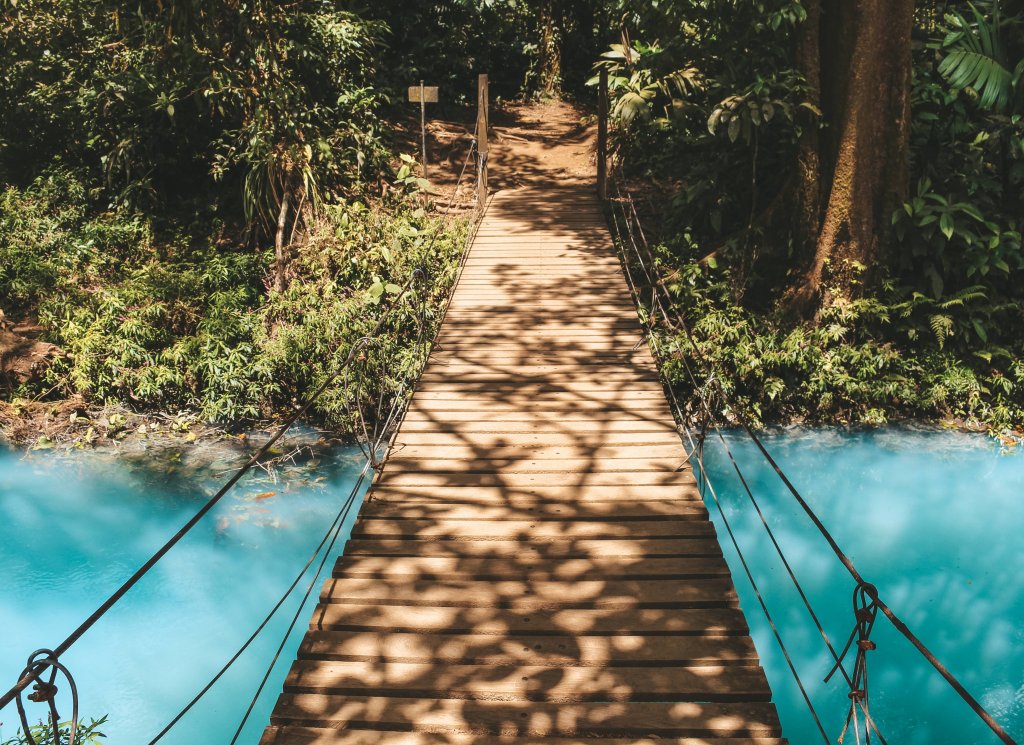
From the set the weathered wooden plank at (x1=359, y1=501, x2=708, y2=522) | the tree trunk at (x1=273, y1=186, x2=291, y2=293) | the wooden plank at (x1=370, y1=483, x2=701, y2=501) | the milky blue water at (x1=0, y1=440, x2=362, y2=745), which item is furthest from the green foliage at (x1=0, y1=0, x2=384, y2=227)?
the weathered wooden plank at (x1=359, y1=501, x2=708, y2=522)

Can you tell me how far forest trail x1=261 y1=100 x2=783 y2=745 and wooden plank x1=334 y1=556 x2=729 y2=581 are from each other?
0.4 inches

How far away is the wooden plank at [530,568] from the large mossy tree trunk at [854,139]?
5.35 meters

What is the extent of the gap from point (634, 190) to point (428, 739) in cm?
961

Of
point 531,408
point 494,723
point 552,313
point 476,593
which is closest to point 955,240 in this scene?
point 552,313

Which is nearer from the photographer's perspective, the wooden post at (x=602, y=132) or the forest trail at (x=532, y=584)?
the forest trail at (x=532, y=584)

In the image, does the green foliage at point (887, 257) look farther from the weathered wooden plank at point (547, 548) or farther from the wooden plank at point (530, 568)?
the wooden plank at point (530, 568)

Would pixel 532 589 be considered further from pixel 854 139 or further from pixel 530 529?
A: pixel 854 139

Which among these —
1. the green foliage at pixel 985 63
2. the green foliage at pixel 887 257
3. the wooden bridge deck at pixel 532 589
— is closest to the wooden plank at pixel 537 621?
the wooden bridge deck at pixel 532 589

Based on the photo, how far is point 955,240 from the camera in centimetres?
862

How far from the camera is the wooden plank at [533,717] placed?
3344 mm

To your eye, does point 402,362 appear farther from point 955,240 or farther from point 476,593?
point 955,240

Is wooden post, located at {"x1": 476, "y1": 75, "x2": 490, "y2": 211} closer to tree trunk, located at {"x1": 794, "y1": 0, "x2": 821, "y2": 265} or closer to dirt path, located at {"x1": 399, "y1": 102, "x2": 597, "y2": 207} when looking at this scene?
dirt path, located at {"x1": 399, "y1": 102, "x2": 597, "y2": 207}

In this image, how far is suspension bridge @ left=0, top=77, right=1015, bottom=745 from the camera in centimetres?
337

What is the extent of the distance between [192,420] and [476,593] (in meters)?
6.06
